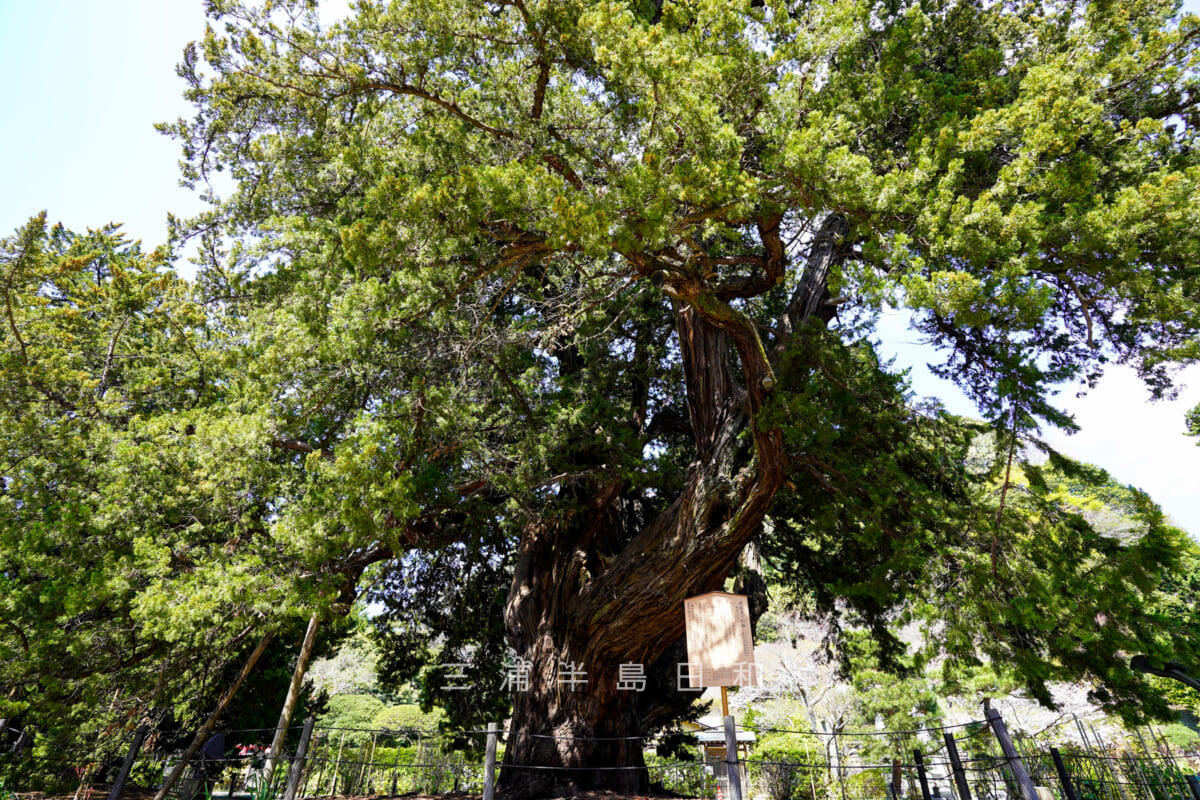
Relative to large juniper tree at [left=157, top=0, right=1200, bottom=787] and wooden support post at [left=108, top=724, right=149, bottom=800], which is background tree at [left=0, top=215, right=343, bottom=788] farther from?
large juniper tree at [left=157, top=0, right=1200, bottom=787]

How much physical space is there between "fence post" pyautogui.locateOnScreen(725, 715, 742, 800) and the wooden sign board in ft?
1.03

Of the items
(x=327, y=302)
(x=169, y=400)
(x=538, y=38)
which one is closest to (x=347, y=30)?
(x=538, y=38)

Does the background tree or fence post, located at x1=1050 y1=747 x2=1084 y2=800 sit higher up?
the background tree

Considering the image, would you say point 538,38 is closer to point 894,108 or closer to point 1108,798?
point 894,108

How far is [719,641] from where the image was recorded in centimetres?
457

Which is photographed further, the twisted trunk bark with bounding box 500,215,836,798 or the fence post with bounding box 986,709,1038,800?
the twisted trunk bark with bounding box 500,215,836,798

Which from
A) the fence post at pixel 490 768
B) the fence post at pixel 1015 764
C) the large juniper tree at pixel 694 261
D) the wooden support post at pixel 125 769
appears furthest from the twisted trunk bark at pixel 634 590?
the wooden support post at pixel 125 769

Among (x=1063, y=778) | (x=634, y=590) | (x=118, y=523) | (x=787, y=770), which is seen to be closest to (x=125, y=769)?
(x=118, y=523)

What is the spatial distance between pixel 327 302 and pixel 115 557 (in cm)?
301

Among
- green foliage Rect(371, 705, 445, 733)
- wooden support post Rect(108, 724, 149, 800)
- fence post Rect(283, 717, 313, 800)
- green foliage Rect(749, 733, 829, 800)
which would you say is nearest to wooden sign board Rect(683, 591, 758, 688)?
green foliage Rect(749, 733, 829, 800)

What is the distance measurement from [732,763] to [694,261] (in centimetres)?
369

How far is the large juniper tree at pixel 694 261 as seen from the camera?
12.1 feet

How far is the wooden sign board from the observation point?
4363 millimetres

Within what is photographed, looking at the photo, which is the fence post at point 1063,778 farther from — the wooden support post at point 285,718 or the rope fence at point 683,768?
the wooden support post at point 285,718
